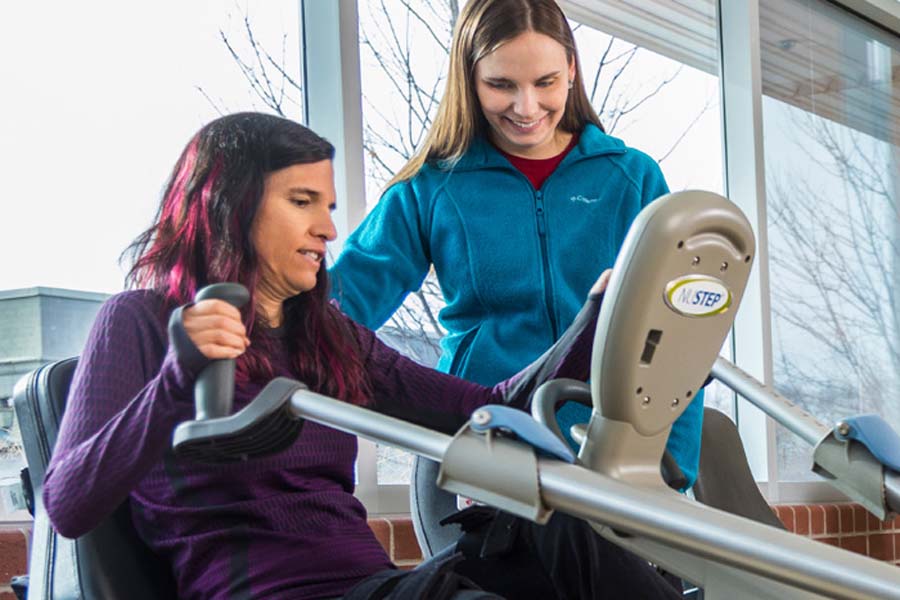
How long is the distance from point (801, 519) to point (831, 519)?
0.21 meters

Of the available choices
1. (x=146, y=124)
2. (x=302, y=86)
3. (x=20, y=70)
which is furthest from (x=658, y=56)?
(x=20, y=70)

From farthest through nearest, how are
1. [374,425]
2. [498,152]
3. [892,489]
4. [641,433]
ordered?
[498,152], [892,489], [641,433], [374,425]

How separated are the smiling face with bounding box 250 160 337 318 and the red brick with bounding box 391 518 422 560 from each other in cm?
116

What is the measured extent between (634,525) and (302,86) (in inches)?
76.1

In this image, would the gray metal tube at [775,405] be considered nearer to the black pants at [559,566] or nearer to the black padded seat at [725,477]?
the black pants at [559,566]

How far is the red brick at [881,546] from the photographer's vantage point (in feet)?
14.0

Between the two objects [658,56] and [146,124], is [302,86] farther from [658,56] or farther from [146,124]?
[658,56]

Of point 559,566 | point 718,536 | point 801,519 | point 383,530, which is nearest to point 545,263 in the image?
point 559,566

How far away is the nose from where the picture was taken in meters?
1.89

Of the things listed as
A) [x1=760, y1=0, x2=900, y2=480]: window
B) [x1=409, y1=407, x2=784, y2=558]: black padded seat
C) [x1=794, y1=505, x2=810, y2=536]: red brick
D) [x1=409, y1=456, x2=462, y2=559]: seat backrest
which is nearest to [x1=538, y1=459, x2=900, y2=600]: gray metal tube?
[x1=409, y1=456, x2=462, y2=559]: seat backrest

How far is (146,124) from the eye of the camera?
2.35 m

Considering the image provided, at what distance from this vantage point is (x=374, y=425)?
1104 mm

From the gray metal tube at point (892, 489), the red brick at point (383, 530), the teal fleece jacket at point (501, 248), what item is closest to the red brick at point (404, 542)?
the red brick at point (383, 530)

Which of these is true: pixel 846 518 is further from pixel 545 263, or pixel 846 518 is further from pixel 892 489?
pixel 892 489
